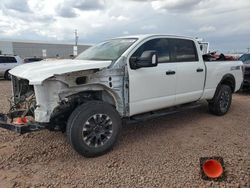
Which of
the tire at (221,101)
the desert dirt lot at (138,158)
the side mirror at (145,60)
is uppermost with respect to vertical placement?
the side mirror at (145,60)

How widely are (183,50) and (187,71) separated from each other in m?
0.47

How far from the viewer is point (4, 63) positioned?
15.9m

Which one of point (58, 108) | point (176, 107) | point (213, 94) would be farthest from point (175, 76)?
point (58, 108)

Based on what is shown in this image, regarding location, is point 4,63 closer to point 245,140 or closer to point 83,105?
point 83,105

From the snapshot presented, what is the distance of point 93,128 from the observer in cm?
388

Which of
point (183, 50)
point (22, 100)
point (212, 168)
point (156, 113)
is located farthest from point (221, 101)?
point (22, 100)

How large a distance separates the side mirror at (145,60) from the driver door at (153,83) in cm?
10

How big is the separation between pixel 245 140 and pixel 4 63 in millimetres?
14938

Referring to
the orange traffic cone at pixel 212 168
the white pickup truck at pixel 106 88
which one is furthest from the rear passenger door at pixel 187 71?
the orange traffic cone at pixel 212 168

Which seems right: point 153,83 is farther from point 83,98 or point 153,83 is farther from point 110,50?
point 83,98

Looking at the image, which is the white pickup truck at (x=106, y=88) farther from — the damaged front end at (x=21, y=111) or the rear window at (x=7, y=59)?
the rear window at (x=7, y=59)

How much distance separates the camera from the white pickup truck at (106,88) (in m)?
3.66

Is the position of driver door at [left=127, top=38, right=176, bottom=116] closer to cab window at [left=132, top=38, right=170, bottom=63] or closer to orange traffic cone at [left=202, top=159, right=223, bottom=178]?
cab window at [left=132, top=38, right=170, bottom=63]

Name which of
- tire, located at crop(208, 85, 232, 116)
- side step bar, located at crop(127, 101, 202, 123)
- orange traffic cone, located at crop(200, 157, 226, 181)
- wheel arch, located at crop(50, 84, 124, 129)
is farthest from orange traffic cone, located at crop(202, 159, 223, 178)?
tire, located at crop(208, 85, 232, 116)
